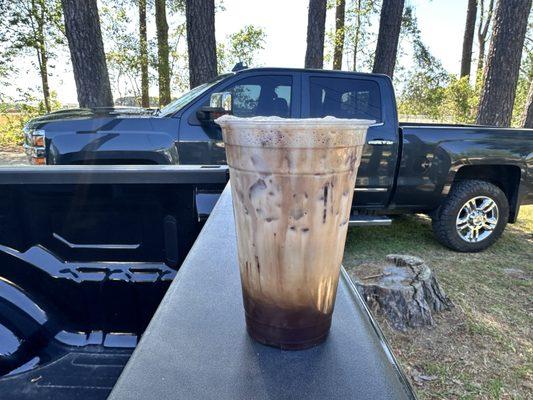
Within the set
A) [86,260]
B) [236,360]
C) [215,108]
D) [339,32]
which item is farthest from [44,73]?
[236,360]

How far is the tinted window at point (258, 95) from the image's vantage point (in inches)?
164

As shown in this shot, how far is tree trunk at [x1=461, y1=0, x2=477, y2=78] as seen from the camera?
1658 centimetres

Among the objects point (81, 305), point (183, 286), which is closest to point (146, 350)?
point (183, 286)

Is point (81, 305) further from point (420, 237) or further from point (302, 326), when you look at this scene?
point (420, 237)

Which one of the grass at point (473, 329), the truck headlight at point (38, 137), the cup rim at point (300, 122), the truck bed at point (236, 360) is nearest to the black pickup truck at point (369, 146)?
the truck headlight at point (38, 137)

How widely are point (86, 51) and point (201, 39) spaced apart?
7.17 ft

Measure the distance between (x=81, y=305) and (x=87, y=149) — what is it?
7.40ft

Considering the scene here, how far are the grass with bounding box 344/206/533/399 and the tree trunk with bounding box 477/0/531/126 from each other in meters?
3.00

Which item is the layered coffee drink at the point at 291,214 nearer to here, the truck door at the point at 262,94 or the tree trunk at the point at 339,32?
the truck door at the point at 262,94

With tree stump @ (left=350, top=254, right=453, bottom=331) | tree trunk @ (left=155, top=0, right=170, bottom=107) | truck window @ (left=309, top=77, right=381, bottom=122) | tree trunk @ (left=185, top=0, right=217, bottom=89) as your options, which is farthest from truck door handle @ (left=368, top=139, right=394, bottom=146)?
tree trunk @ (left=155, top=0, right=170, bottom=107)

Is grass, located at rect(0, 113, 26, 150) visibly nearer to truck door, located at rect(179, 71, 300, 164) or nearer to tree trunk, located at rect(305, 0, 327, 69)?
tree trunk, located at rect(305, 0, 327, 69)

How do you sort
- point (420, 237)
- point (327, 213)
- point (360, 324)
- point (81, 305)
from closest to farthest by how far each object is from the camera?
point (327, 213)
point (360, 324)
point (81, 305)
point (420, 237)

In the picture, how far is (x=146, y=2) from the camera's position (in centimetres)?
1549

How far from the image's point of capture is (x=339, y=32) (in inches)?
596
